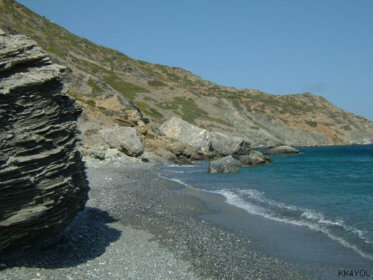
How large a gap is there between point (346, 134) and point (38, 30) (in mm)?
123961

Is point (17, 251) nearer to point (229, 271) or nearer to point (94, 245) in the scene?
point (94, 245)

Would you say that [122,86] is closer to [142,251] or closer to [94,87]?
[94,87]

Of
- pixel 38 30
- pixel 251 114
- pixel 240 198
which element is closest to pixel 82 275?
pixel 240 198

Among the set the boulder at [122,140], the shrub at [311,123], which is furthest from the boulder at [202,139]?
the shrub at [311,123]

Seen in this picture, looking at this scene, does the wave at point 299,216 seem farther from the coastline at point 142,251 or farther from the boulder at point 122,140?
the boulder at point 122,140

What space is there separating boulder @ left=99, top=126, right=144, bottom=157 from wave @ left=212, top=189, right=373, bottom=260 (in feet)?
61.8

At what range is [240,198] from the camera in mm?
22969

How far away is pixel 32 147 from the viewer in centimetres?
916

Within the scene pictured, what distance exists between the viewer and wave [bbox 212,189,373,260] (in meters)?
13.9

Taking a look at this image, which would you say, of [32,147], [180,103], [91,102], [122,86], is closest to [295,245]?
[32,147]

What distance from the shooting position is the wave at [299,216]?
13.9 m

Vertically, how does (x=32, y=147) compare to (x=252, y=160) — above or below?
above

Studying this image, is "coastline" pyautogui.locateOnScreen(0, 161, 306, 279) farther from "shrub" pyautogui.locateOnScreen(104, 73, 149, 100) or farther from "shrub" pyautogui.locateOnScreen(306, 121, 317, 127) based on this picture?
"shrub" pyautogui.locateOnScreen(306, 121, 317, 127)

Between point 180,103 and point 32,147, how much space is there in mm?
105589
